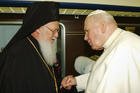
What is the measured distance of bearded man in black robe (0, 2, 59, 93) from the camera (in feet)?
4.36

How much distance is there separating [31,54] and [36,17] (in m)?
0.41

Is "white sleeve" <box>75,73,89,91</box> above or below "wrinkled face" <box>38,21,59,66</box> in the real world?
below

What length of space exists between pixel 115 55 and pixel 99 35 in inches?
14.8

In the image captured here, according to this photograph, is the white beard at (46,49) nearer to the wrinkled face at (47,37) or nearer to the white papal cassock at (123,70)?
the wrinkled face at (47,37)

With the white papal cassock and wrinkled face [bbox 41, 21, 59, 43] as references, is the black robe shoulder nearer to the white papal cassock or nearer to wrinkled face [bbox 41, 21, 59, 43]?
wrinkled face [bbox 41, 21, 59, 43]

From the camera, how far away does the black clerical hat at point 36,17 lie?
4.87ft

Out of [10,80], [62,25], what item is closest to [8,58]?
[10,80]

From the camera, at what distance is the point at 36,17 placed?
5.17 ft

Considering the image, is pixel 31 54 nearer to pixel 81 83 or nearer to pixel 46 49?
pixel 46 49

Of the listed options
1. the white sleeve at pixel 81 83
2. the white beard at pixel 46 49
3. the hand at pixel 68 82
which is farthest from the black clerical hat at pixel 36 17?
the white sleeve at pixel 81 83

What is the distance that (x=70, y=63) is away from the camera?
10.5ft

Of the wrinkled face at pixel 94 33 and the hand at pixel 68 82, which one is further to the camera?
the hand at pixel 68 82

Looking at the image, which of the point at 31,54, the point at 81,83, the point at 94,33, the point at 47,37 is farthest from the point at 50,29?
the point at 81,83

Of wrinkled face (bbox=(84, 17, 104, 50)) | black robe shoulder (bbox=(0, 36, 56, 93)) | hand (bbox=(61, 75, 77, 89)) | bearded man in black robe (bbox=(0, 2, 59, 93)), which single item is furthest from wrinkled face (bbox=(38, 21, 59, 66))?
hand (bbox=(61, 75, 77, 89))
